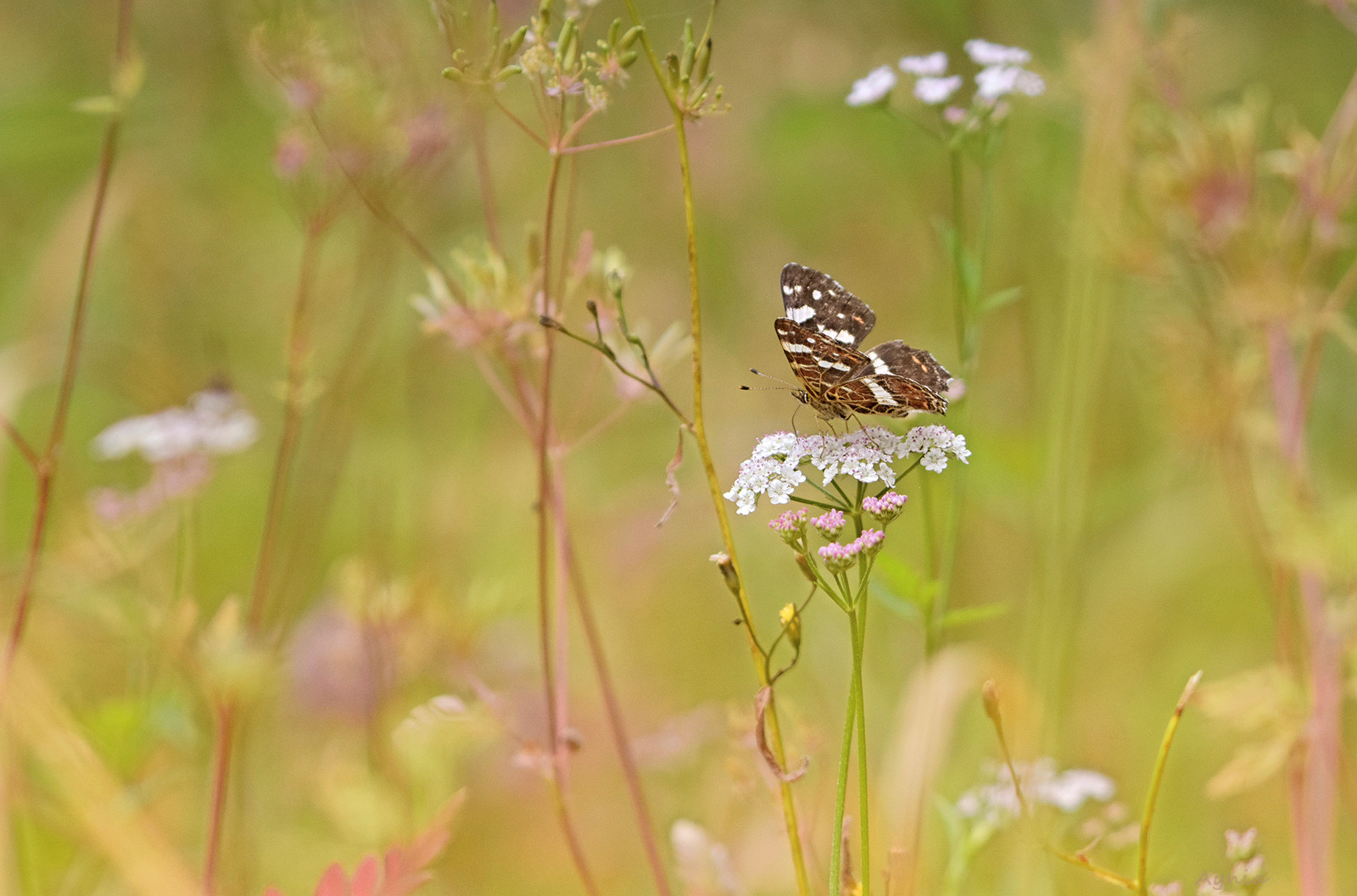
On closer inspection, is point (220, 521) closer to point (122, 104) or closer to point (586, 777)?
point (586, 777)

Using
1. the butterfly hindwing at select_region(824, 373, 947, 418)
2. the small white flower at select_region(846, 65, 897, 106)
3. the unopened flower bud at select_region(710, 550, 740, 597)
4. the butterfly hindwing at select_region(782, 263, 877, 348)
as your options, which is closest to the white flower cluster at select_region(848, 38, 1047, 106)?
the small white flower at select_region(846, 65, 897, 106)

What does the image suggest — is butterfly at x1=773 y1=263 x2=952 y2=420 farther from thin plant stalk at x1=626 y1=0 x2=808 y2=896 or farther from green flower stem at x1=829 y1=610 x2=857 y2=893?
green flower stem at x1=829 y1=610 x2=857 y2=893

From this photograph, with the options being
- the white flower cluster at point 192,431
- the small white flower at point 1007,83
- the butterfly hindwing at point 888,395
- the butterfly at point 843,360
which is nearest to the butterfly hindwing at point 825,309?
the butterfly at point 843,360

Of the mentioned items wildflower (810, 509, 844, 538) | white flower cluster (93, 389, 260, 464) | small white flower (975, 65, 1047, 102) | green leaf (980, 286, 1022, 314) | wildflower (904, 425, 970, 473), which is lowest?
wildflower (810, 509, 844, 538)

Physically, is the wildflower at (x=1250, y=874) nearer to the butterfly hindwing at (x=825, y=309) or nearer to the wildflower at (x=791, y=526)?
the wildflower at (x=791, y=526)

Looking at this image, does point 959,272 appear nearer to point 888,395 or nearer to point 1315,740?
point 888,395

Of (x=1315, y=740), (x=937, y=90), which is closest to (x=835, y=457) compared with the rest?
(x=937, y=90)
